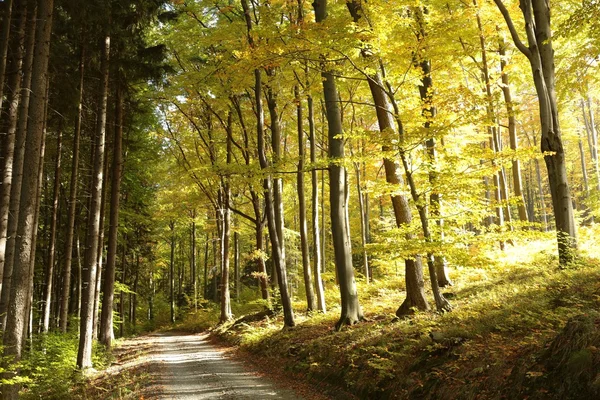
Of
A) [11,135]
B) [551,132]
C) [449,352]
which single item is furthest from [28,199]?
[551,132]

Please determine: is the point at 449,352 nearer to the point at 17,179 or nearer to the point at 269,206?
the point at 269,206

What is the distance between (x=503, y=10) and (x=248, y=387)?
33.5 ft

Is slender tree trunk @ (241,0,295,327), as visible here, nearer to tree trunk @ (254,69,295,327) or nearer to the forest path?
tree trunk @ (254,69,295,327)

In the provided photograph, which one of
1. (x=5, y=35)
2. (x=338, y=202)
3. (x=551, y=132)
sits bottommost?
(x=338, y=202)

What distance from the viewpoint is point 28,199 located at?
901 centimetres

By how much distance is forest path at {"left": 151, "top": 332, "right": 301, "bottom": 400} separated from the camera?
755 centimetres

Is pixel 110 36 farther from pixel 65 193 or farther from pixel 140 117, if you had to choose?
pixel 65 193

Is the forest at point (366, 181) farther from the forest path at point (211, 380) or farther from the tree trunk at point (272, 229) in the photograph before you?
the forest path at point (211, 380)

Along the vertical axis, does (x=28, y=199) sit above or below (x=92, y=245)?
above

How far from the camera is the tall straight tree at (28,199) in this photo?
8609 millimetres

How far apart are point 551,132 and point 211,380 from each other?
9.22 meters

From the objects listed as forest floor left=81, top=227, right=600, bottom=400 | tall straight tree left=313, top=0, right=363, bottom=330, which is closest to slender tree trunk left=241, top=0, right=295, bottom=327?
forest floor left=81, top=227, right=600, bottom=400

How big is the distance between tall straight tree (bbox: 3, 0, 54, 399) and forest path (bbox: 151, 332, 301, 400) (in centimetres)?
322

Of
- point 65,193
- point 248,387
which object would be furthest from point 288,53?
point 65,193
